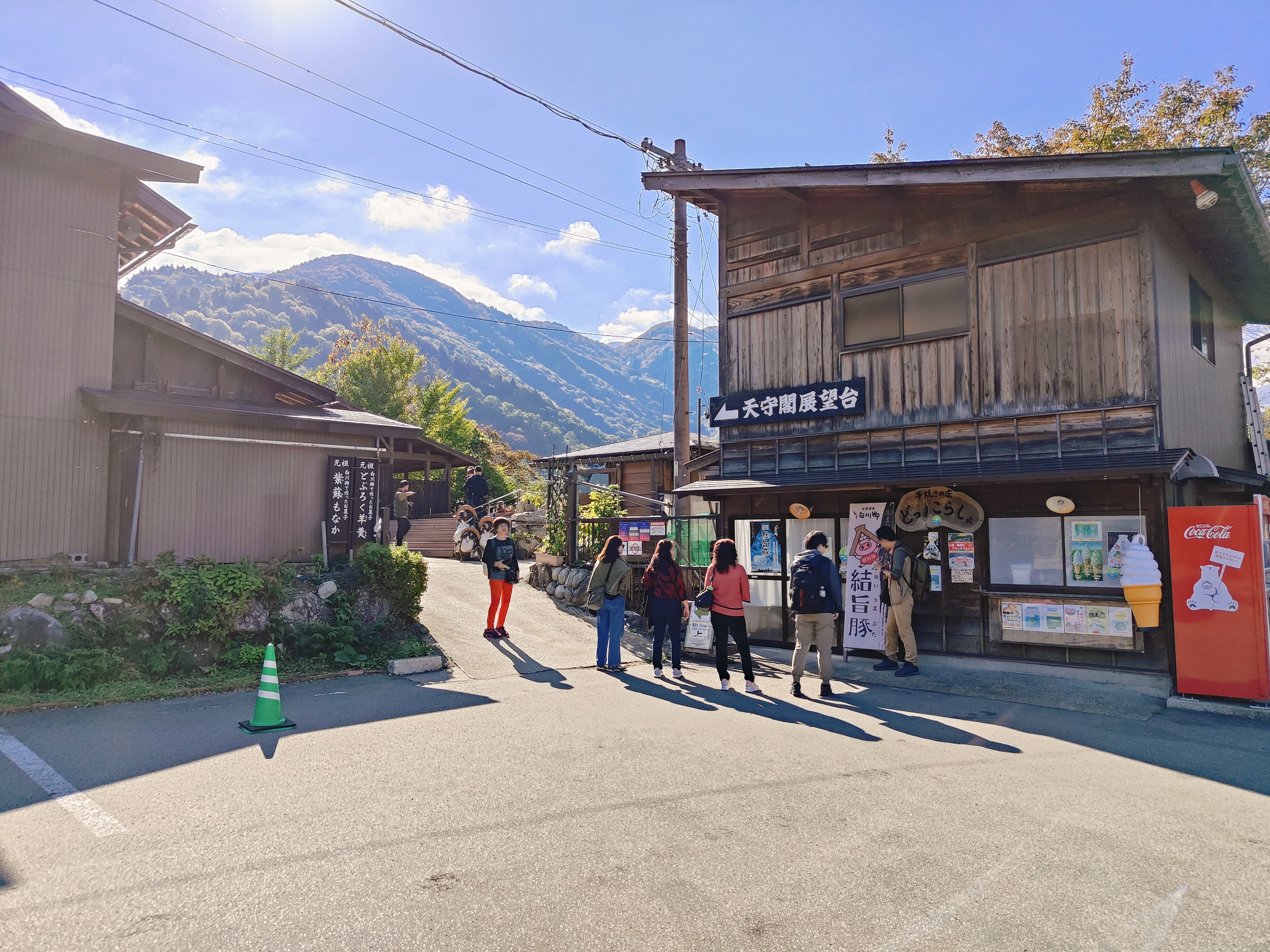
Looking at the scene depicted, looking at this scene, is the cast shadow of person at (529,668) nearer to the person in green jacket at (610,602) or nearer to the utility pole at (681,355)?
the person in green jacket at (610,602)

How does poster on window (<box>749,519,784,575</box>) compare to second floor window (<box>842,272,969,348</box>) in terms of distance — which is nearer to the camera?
second floor window (<box>842,272,969,348</box>)

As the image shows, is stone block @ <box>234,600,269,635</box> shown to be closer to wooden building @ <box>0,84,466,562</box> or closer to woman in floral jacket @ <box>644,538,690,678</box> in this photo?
wooden building @ <box>0,84,466,562</box>

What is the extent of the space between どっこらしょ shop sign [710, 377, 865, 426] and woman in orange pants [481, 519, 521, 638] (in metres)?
4.23

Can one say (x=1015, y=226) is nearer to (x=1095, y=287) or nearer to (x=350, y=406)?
(x=1095, y=287)

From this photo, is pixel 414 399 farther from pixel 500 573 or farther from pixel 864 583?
pixel 864 583

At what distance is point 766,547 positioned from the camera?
12969 millimetres

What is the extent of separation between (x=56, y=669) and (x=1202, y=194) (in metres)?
14.3

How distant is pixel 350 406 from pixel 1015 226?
12.9 meters

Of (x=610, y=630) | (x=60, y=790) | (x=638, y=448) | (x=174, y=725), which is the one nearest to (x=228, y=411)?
(x=174, y=725)

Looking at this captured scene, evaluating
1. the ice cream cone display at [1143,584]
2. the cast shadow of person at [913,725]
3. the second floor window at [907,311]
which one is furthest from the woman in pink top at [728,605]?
the second floor window at [907,311]

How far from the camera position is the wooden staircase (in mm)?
23703

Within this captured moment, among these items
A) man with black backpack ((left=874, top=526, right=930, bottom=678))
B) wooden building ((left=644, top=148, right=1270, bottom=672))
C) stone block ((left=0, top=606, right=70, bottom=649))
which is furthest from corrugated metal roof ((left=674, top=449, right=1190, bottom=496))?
stone block ((left=0, top=606, right=70, bottom=649))

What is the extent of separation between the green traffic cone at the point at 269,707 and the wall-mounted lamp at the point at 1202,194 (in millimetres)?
11695

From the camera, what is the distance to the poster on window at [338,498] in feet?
43.2
